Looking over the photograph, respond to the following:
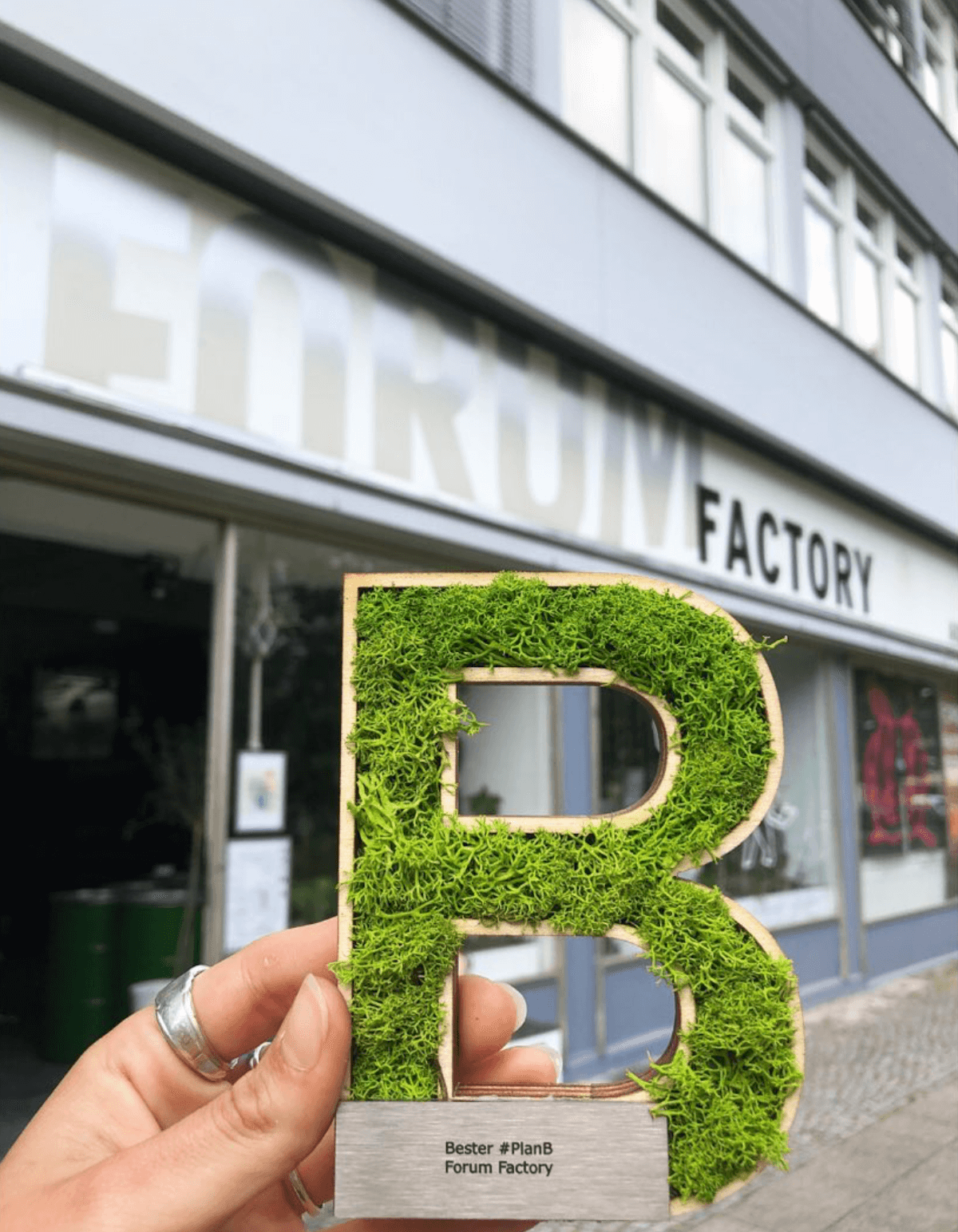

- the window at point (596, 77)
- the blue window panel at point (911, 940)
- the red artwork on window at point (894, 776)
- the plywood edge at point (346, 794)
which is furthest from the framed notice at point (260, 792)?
the blue window panel at point (911, 940)

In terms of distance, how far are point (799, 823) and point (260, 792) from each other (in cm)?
575

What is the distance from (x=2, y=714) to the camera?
8.83 m

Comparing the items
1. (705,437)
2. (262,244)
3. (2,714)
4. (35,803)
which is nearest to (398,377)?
(262,244)

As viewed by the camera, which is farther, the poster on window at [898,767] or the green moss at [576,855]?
the poster on window at [898,767]

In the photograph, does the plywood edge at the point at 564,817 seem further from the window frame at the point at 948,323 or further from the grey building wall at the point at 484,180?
the window frame at the point at 948,323

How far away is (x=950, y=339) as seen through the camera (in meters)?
13.3

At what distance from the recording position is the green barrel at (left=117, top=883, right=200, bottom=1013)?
5.39 metres

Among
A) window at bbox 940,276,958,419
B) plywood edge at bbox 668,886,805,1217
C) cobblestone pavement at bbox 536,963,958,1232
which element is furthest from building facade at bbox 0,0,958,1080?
plywood edge at bbox 668,886,805,1217

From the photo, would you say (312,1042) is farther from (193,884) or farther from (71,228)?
(193,884)

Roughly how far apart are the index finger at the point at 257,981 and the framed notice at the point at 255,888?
136 inches

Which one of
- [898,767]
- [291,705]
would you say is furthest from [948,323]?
[291,705]

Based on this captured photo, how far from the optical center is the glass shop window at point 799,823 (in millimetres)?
8680

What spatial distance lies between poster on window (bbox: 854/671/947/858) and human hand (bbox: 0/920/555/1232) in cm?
914

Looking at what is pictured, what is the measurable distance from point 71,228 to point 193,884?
286 centimetres
